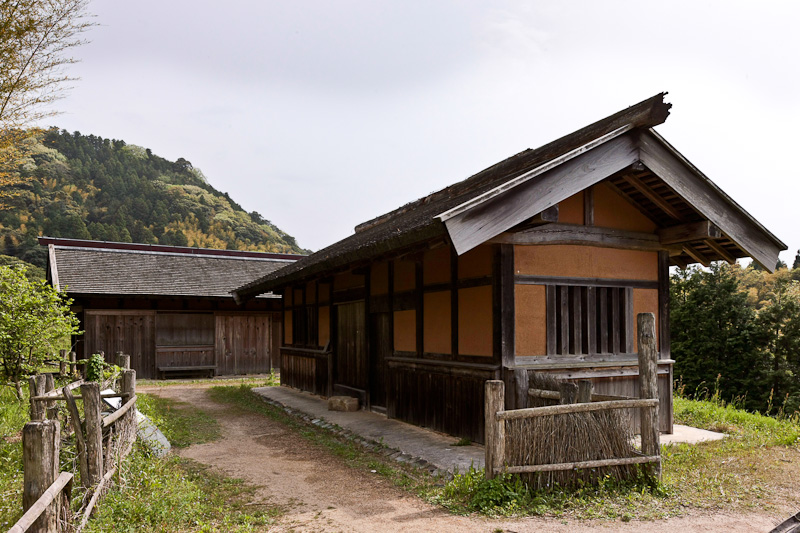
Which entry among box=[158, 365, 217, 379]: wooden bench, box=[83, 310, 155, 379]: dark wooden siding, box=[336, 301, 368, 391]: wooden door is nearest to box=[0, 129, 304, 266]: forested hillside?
box=[83, 310, 155, 379]: dark wooden siding

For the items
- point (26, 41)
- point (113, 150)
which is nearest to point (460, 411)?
point (26, 41)

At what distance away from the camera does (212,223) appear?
5075 cm

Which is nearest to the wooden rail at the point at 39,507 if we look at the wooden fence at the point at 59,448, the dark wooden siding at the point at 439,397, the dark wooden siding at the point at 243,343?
the wooden fence at the point at 59,448

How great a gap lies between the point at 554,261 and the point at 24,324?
862 cm

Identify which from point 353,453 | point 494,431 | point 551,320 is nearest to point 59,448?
point 494,431

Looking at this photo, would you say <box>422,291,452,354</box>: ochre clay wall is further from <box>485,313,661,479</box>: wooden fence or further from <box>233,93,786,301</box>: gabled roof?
<box>485,313,661,479</box>: wooden fence

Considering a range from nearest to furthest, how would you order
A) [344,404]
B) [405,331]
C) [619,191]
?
1. [619,191]
2. [405,331]
3. [344,404]

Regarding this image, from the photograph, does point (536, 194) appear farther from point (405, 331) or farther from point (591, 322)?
point (405, 331)

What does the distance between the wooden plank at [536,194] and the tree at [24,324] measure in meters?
7.51

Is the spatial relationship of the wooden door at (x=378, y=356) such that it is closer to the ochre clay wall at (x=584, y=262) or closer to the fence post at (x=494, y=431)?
the ochre clay wall at (x=584, y=262)

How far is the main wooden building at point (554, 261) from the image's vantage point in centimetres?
702

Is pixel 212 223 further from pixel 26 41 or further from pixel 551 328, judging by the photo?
pixel 551 328

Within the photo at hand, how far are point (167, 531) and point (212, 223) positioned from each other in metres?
48.8

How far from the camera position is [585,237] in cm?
787
